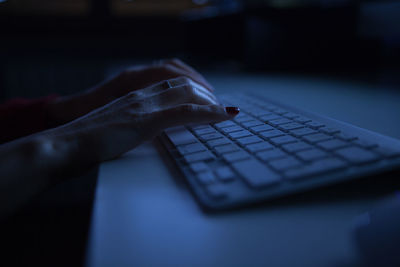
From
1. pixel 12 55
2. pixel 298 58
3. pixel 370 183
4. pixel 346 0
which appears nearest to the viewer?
pixel 370 183

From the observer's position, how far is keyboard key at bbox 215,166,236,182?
30cm

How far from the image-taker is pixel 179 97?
48 cm

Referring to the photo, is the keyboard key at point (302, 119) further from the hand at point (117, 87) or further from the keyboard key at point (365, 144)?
the hand at point (117, 87)

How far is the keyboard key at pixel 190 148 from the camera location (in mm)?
377

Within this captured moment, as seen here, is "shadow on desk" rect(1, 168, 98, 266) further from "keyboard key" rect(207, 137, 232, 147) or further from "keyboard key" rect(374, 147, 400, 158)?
"keyboard key" rect(374, 147, 400, 158)

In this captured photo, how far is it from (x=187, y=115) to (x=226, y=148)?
3.9 inches

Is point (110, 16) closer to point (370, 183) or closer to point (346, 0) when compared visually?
point (346, 0)

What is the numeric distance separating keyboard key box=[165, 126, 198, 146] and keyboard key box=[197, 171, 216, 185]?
0.10 metres

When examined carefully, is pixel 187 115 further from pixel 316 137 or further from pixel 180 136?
pixel 316 137

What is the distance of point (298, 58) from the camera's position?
3.54 ft

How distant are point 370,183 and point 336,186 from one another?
0.13 ft

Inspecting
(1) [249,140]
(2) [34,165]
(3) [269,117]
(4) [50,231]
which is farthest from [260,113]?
(4) [50,231]

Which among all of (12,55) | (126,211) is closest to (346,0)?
(126,211)

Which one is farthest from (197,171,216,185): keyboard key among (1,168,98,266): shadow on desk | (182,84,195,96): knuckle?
(1,168,98,266): shadow on desk
